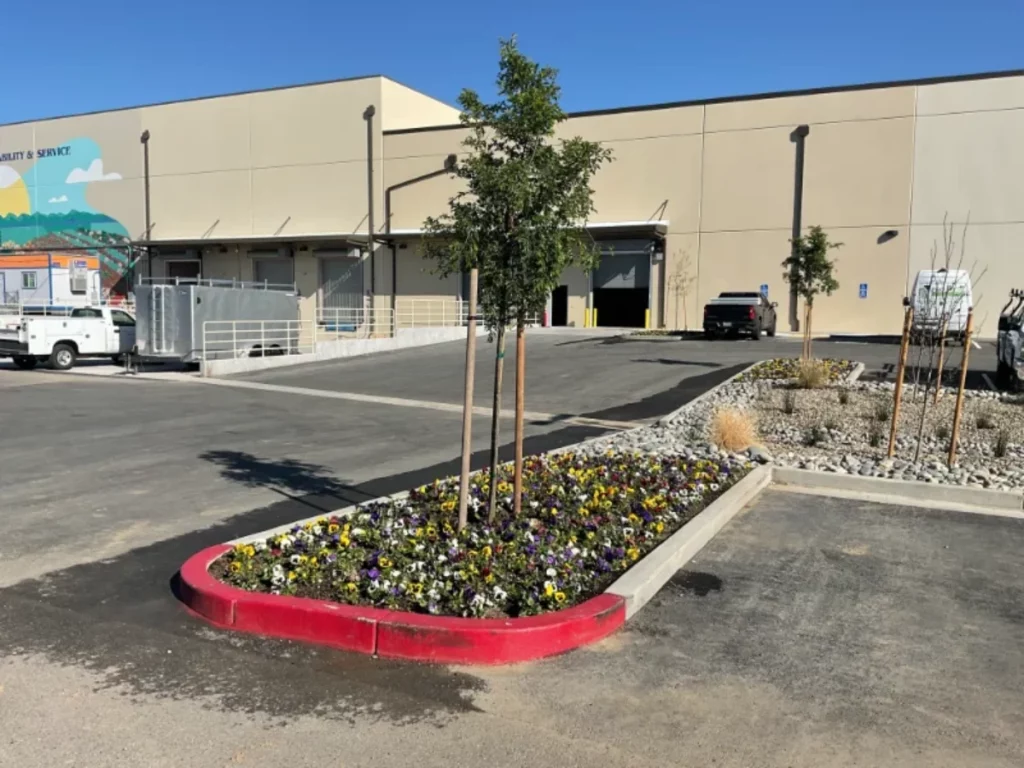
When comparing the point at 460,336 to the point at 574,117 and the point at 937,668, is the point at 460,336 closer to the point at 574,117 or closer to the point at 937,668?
the point at 574,117

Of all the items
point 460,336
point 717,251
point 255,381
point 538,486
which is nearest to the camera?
point 538,486

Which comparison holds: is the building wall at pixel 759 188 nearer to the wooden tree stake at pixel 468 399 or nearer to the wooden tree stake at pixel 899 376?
the wooden tree stake at pixel 899 376

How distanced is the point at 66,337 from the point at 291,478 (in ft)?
59.2

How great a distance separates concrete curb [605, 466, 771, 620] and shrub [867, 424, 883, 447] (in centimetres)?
286

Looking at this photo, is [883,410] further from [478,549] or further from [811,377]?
[478,549]

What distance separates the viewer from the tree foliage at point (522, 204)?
5.52 metres

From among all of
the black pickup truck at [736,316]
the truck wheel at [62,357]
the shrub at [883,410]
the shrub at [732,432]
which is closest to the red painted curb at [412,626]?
the shrub at [732,432]

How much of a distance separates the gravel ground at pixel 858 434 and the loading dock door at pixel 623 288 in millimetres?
23407

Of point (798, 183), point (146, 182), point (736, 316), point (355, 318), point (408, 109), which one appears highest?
point (408, 109)

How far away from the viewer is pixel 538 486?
7.31 metres

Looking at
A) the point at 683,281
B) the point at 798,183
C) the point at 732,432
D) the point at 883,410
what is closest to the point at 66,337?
the point at 732,432

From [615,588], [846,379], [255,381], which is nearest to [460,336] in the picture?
[255,381]

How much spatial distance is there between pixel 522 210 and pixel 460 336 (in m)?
28.6

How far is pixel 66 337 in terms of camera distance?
23391 mm
